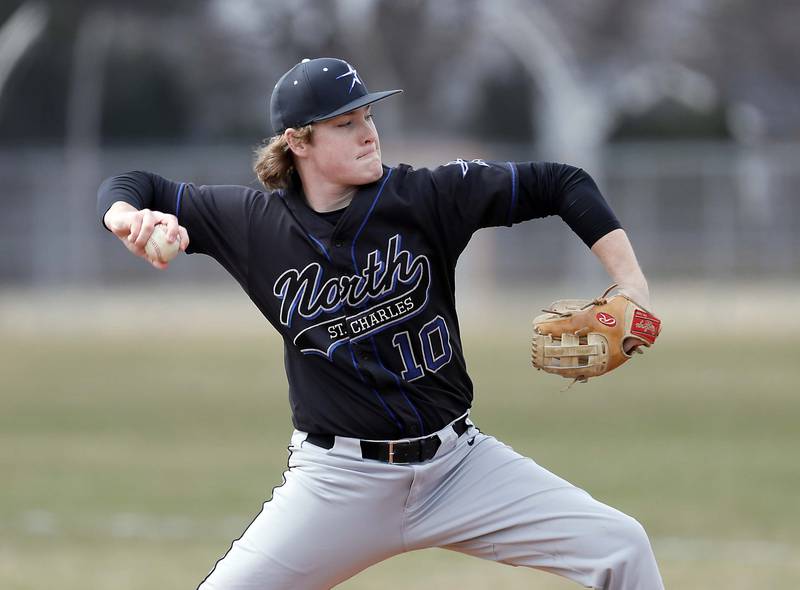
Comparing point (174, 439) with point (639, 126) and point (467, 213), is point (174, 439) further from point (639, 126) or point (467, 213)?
point (639, 126)

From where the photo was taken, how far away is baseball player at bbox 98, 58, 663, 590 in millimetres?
4191

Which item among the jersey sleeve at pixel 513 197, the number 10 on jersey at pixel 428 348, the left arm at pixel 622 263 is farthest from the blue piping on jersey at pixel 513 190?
the number 10 on jersey at pixel 428 348

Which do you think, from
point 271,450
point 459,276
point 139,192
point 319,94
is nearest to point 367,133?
point 319,94

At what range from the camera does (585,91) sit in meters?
39.6

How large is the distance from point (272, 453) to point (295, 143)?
6.94 meters

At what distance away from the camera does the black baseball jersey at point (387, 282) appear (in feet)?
14.2

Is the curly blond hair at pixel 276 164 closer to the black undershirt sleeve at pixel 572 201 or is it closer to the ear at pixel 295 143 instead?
the ear at pixel 295 143

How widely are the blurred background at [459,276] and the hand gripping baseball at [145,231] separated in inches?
123

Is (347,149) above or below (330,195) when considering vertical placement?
above

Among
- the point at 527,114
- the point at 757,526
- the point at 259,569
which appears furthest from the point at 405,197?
the point at 527,114

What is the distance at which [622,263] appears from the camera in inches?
167

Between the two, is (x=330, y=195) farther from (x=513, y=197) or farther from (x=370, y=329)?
(x=513, y=197)

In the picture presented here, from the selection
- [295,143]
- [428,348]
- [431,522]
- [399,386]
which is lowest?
[431,522]

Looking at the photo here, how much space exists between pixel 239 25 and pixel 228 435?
29.8m
